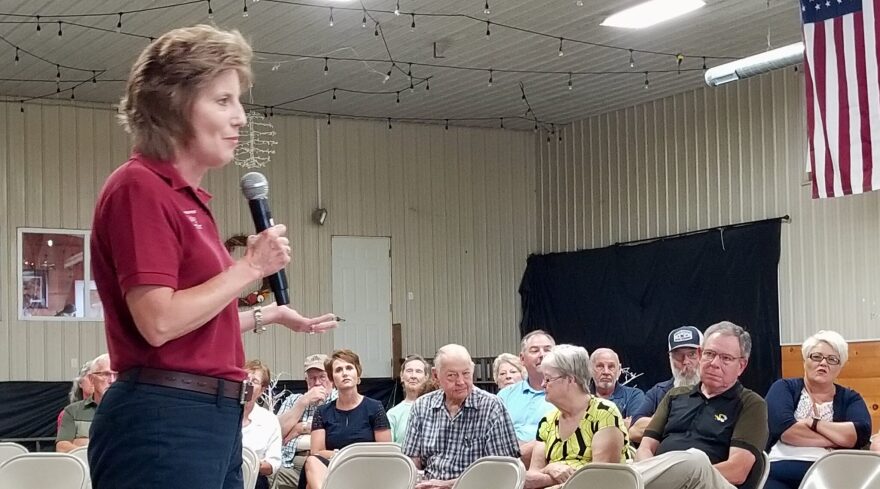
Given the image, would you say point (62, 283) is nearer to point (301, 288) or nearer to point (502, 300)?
point (301, 288)

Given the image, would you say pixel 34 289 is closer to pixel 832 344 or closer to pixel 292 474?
pixel 292 474

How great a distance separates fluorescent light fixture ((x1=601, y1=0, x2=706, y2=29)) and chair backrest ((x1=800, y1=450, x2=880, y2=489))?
6245 mm

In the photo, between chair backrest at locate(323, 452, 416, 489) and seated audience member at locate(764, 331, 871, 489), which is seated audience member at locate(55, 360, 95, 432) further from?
seated audience member at locate(764, 331, 871, 489)

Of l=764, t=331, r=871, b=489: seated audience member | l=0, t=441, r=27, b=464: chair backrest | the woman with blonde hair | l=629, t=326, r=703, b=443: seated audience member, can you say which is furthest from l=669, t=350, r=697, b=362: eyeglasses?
the woman with blonde hair

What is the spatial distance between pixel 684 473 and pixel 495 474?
4.26 ft

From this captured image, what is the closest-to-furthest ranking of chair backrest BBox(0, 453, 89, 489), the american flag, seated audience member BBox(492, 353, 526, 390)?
chair backrest BBox(0, 453, 89, 489), the american flag, seated audience member BBox(492, 353, 526, 390)

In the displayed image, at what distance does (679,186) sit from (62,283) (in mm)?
7191

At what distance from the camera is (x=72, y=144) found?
43.7 ft

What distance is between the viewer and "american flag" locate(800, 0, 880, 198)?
7.27 m

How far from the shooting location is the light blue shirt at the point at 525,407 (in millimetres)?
7133

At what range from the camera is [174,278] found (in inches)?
74.2

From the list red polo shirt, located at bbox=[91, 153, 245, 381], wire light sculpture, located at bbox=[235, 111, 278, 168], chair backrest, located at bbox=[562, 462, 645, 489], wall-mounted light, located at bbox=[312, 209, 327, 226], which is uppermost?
wire light sculpture, located at bbox=[235, 111, 278, 168]

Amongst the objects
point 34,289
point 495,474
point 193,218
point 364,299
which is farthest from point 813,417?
point 34,289

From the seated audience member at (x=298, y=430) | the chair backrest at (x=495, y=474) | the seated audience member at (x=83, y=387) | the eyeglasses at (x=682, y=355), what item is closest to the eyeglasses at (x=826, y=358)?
the eyeglasses at (x=682, y=355)
